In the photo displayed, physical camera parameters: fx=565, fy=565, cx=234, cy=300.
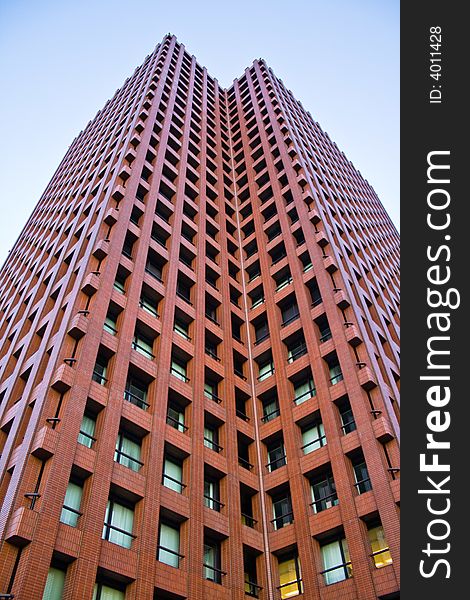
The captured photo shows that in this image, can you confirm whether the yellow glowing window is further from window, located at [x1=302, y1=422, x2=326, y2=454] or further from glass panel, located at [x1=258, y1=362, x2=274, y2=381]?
glass panel, located at [x1=258, y1=362, x2=274, y2=381]

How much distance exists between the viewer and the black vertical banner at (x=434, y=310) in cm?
1436

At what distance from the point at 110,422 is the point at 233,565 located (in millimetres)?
8596

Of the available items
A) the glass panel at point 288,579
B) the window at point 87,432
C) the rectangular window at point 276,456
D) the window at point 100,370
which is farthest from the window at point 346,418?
the window at point 87,432

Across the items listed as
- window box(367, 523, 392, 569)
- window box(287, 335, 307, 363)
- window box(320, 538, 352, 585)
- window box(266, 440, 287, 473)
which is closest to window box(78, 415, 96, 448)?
window box(266, 440, 287, 473)

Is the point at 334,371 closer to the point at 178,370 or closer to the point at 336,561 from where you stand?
the point at 178,370

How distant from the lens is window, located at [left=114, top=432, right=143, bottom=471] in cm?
2525

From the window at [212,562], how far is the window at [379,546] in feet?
22.6

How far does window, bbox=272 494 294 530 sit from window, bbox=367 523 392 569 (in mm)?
4649

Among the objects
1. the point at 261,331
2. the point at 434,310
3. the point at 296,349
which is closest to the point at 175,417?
the point at 296,349

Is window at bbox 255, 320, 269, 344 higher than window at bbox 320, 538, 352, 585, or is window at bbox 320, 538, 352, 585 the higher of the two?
window at bbox 255, 320, 269, 344

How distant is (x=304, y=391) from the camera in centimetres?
3388

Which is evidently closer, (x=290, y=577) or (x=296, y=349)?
(x=290, y=577)

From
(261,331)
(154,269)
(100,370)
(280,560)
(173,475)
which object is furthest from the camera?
(261,331)

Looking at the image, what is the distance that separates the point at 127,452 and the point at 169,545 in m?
4.45
